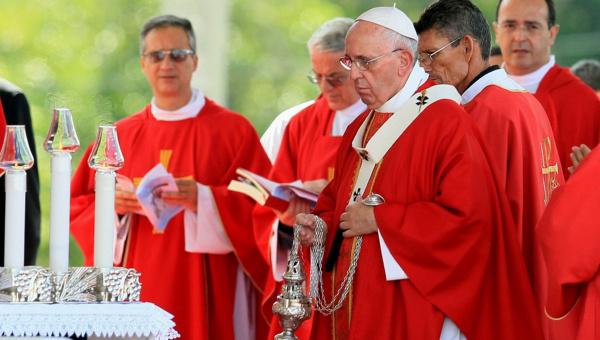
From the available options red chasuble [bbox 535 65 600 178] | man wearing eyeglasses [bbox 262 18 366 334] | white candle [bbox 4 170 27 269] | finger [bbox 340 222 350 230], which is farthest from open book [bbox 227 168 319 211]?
white candle [bbox 4 170 27 269]

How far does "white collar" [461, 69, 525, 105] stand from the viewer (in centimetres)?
538

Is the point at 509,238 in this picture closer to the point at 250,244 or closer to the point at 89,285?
the point at 89,285

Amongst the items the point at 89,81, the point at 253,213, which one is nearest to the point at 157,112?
the point at 253,213

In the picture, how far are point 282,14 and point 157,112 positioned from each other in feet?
38.8

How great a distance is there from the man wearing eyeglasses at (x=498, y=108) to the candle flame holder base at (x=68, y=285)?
5.66 feet

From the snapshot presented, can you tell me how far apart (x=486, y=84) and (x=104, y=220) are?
1.86 meters

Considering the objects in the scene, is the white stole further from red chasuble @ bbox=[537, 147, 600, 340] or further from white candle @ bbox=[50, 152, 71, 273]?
white candle @ bbox=[50, 152, 71, 273]

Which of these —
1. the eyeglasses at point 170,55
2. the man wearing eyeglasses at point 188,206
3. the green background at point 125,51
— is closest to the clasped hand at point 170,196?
the man wearing eyeglasses at point 188,206

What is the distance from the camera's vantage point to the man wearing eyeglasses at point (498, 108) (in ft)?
17.3

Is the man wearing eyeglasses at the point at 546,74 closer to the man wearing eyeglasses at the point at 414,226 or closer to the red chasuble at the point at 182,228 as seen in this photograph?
the red chasuble at the point at 182,228

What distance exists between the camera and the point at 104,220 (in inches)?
171

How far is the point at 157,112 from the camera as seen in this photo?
7.06 m

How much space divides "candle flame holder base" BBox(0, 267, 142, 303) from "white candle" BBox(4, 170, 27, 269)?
6cm

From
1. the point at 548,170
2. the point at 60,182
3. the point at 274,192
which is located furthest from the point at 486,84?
the point at 60,182
